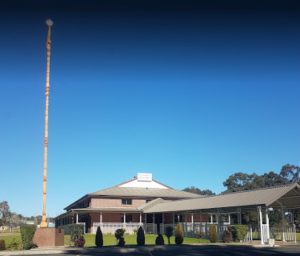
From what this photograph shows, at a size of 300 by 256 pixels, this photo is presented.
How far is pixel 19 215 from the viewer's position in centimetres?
18275

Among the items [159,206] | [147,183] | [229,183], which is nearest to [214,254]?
[159,206]

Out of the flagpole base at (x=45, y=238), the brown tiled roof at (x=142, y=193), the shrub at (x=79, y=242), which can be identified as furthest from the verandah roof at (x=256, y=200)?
the flagpole base at (x=45, y=238)

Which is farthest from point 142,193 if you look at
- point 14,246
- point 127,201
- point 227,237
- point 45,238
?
point 14,246

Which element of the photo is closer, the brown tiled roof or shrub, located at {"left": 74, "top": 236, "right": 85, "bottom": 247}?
shrub, located at {"left": 74, "top": 236, "right": 85, "bottom": 247}

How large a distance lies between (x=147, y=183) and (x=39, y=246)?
3559cm

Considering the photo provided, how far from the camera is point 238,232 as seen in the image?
3566 cm

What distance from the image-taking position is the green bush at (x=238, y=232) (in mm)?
35688

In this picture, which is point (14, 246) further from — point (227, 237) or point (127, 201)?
point (127, 201)

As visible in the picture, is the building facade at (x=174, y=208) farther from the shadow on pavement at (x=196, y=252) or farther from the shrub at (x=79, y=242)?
the shrub at (x=79, y=242)

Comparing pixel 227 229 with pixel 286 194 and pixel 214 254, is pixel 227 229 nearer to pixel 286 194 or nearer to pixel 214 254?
pixel 286 194

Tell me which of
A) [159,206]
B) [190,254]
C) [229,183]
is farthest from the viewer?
[229,183]

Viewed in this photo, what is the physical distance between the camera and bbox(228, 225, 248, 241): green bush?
3569 cm

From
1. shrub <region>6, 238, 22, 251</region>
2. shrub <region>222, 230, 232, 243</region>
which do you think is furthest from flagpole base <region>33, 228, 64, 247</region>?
shrub <region>222, 230, 232, 243</region>

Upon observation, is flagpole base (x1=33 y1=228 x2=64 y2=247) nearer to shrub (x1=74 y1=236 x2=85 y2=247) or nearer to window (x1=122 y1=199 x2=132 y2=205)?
shrub (x1=74 y1=236 x2=85 y2=247)
